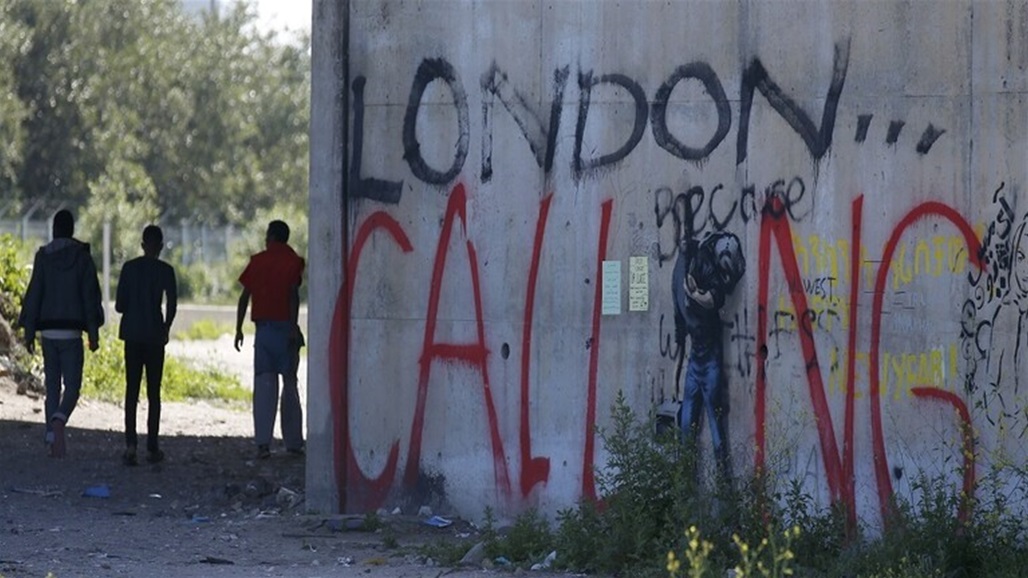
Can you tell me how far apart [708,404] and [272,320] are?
4.70 metres

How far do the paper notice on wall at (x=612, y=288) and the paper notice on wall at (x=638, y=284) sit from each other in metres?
0.06

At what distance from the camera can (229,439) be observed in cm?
1470

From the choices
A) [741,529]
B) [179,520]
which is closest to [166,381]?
[179,520]

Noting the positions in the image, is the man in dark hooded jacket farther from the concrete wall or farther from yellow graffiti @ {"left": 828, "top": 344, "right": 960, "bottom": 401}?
yellow graffiti @ {"left": 828, "top": 344, "right": 960, "bottom": 401}

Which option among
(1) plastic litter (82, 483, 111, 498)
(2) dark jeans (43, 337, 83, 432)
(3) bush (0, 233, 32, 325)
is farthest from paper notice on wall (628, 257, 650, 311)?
(3) bush (0, 233, 32, 325)

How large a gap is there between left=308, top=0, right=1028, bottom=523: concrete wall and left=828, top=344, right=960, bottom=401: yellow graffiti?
14 millimetres

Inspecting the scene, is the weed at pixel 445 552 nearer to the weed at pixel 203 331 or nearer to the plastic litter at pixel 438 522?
the plastic litter at pixel 438 522

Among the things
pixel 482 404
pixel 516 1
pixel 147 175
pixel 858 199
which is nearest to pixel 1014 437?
pixel 858 199

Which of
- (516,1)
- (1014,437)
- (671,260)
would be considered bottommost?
(1014,437)

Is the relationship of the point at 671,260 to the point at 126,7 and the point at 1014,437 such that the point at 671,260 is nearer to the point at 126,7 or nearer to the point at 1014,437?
the point at 1014,437

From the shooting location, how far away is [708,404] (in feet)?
29.9

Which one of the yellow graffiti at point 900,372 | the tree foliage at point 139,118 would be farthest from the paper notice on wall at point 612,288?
the tree foliage at point 139,118

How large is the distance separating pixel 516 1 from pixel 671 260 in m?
1.63

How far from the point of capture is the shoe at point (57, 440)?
12633 mm
